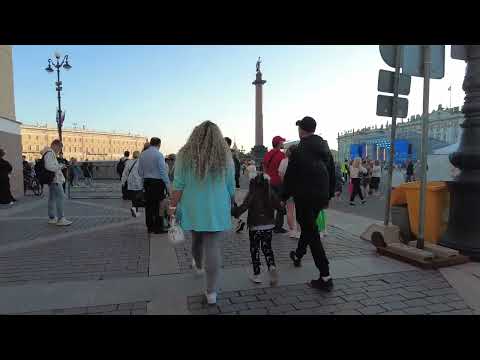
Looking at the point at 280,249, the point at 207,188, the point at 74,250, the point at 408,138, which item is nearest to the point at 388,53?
the point at 280,249

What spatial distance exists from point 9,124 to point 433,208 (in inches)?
612

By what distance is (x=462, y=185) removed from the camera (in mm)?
4898

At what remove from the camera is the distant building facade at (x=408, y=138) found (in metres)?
30.4

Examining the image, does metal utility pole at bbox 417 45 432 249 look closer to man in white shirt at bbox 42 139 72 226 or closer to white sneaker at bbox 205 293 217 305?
white sneaker at bbox 205 293 217 305

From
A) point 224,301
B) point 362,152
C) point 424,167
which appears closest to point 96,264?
point 224,301

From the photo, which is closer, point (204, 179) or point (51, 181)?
point (204, 179)

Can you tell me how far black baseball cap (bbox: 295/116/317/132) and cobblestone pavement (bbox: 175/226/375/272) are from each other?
6.41 ft

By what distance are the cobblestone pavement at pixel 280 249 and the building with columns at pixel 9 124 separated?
11.6 m

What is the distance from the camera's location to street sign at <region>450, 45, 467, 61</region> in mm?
4879

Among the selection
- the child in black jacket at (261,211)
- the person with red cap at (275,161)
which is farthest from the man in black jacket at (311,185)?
the person with red cap at (275,161)

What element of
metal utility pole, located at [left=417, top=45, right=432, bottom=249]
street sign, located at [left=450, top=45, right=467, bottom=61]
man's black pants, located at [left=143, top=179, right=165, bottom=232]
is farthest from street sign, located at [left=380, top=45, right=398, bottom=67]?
man's black pants, located at [left=143, top=179, right=165, bottom=232]
